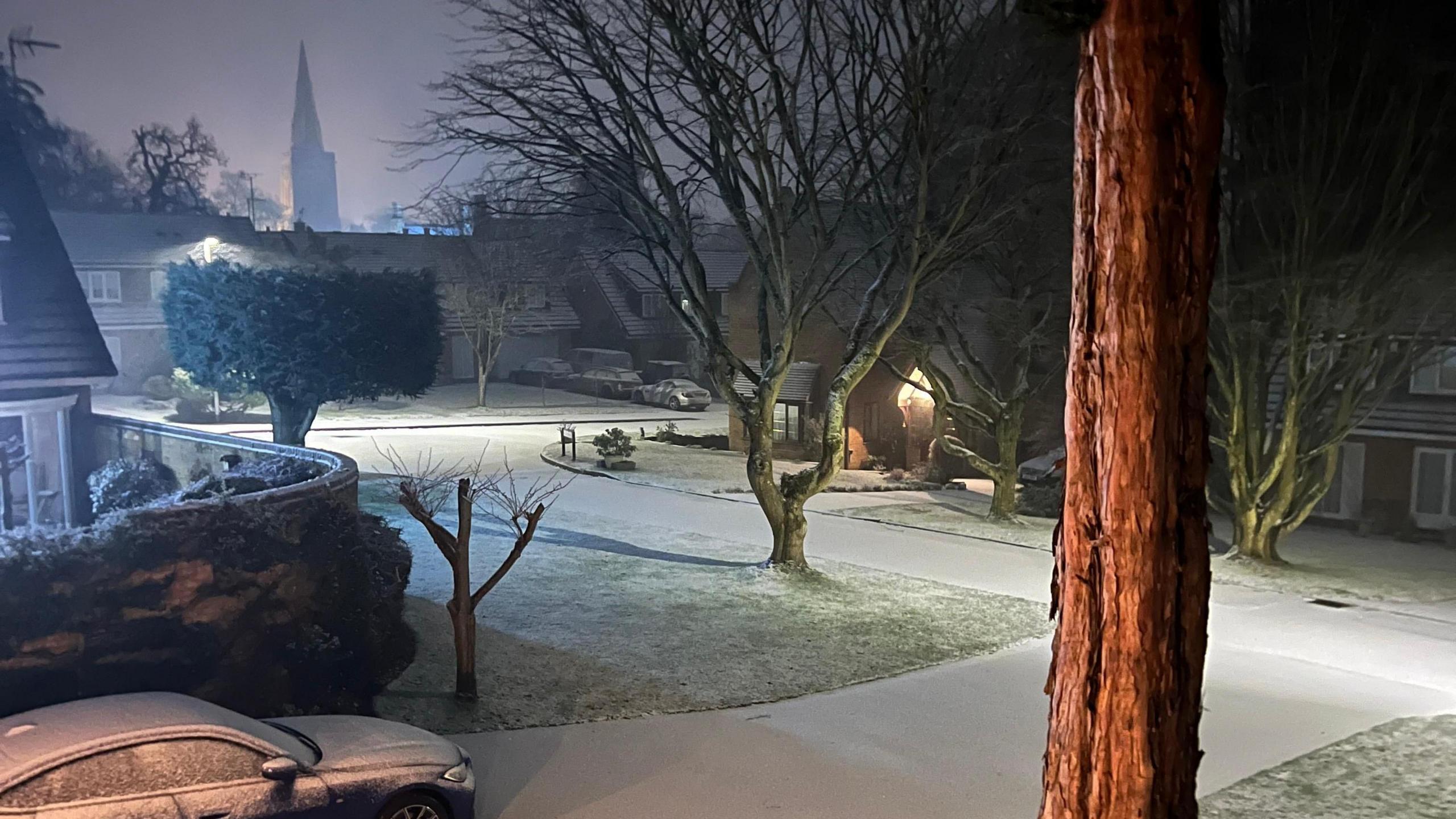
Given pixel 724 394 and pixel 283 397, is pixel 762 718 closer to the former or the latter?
pixel 724 394

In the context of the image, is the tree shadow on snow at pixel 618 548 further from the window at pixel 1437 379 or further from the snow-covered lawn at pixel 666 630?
the window at pixel 1437 379

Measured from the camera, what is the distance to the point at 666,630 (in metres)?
14.0

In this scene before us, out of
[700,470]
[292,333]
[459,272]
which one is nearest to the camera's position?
[292,333]

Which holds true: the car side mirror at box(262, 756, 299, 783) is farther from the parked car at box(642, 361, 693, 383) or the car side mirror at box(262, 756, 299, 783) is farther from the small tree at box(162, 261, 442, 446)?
the parked car at box(642, 361, 693, 383)

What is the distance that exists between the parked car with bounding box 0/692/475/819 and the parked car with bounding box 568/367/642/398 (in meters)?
46.1

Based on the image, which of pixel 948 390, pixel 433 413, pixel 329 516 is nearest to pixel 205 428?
pixel 433 413

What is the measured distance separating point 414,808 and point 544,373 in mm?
50367

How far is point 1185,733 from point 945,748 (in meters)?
5.62

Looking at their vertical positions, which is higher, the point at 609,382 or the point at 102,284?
the point at 102,284

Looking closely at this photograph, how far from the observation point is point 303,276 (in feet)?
84.8

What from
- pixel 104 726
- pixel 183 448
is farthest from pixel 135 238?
pixel 104 726

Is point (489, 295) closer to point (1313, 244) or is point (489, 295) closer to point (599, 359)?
point (599, 359)

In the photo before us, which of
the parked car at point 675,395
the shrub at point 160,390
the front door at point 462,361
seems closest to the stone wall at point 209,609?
the shrub at point 160,390

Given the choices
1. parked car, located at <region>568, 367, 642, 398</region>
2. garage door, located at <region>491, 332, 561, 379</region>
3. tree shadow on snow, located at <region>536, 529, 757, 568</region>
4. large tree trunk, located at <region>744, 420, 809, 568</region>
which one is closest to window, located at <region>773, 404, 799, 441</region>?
tree shadow on snow, located at <region>536, 529, 757, 568</region>
